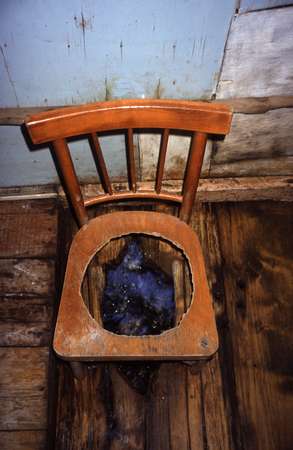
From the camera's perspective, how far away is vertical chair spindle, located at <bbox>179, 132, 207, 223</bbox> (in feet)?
4.12

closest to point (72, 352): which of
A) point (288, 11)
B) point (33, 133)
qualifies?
point (33, 133)

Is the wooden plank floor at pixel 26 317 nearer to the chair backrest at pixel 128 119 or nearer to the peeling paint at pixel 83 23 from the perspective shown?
the chair backrest at pixel 128 119

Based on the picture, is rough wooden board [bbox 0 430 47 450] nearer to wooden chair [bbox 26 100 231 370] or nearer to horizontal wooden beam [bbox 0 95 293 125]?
wooden chair [bbox 26 100 231 370]

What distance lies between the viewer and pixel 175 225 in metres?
1.52

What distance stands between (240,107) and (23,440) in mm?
1579

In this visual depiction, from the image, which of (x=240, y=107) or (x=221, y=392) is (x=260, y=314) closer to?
(x=221, y=392)

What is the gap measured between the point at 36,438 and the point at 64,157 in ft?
3.64

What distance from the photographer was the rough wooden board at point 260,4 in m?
1.19

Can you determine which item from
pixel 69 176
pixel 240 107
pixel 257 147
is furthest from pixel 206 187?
pixel 69 176

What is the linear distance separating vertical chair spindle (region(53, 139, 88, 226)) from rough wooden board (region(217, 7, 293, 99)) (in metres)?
0.65

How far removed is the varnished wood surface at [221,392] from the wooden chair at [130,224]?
476mm

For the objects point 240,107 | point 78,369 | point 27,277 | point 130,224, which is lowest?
point 78,369

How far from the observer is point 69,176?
1332 millimetres

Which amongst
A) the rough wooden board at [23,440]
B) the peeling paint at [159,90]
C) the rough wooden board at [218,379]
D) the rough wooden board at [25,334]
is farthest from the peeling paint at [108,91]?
the rough wooden board at [23,440]
